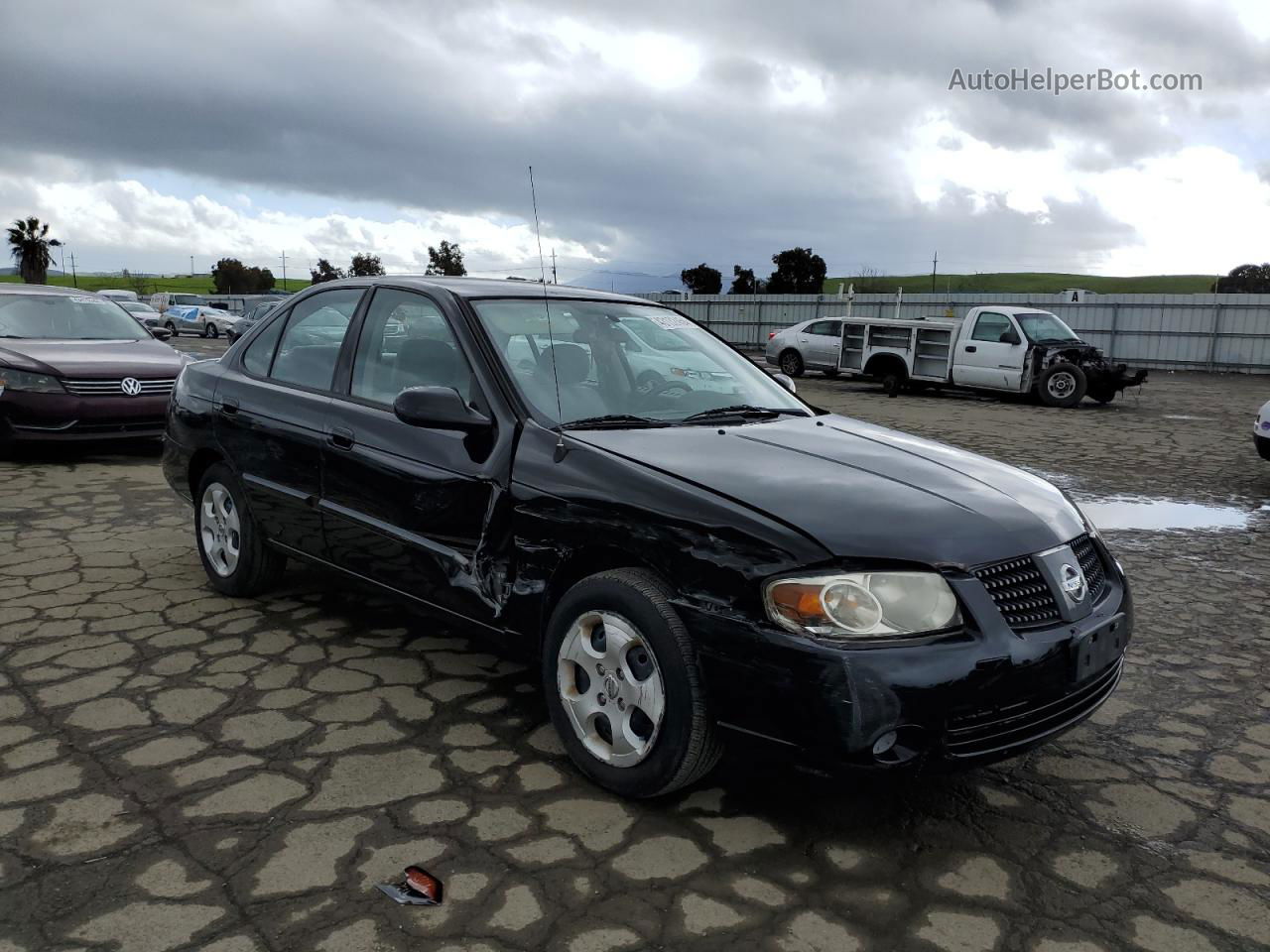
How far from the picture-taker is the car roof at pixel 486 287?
3930 mm

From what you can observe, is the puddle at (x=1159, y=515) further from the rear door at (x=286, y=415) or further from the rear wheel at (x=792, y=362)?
the rear wheel at (x=792, y=362)

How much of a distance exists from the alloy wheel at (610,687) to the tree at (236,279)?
364 ft

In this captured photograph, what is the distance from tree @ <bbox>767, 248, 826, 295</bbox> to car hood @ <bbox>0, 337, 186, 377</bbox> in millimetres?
69819

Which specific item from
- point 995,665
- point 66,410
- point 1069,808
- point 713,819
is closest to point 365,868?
point 713,819

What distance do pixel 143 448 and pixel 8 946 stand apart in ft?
27.5

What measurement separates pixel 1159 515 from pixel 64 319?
379 inches

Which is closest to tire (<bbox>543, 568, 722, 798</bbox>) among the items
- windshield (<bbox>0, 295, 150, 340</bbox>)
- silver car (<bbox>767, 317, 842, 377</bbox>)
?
windshield (<bbox>0, 295, 150, 340</bbox>)

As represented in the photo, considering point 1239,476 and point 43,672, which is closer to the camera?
point 43,672

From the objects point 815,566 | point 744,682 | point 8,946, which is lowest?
point 8,946

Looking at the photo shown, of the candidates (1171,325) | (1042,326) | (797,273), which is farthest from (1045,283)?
(1042,326)

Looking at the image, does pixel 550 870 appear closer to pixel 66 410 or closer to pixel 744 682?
pixel 744 682

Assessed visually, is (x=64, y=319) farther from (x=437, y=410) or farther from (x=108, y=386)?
(x=437, y=410)

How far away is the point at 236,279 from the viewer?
10700cm

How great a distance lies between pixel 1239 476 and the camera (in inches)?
379
